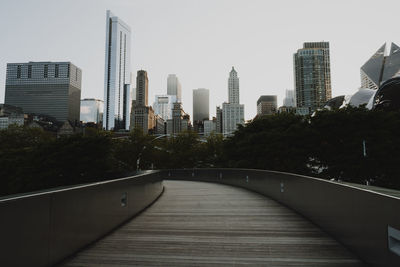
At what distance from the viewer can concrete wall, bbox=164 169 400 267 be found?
3236 millimetres

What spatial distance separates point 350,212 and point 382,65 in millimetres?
122351

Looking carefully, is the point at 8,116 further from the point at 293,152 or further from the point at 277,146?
the point at 293,152

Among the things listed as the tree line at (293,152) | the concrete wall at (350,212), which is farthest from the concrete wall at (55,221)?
the tree line at (293,152)

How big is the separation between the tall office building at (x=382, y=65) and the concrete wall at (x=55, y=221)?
370 ft

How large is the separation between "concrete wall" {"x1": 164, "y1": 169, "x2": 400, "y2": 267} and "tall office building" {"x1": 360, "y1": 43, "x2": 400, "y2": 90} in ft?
357

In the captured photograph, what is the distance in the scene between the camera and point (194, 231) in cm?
554

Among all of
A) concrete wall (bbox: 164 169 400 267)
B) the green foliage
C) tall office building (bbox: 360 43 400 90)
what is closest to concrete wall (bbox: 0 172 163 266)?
concrete wall (bbox: 164 169 400 267)

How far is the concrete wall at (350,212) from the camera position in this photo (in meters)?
3.24

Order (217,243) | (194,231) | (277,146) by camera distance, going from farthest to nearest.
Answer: (277,146), (194,231), (217,243)

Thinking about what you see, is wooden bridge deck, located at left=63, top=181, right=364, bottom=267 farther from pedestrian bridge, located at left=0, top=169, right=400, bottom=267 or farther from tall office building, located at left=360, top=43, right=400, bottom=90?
tall office building, located at left=360, top=43, right=400, bottom=90

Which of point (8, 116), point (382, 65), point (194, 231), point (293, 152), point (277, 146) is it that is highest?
point (382, 65)

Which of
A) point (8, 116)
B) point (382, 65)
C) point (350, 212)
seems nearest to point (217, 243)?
point (350, 212)

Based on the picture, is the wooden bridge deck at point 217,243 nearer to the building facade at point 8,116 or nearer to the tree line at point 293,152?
the tree line at point 293,152

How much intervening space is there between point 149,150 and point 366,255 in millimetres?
57948
